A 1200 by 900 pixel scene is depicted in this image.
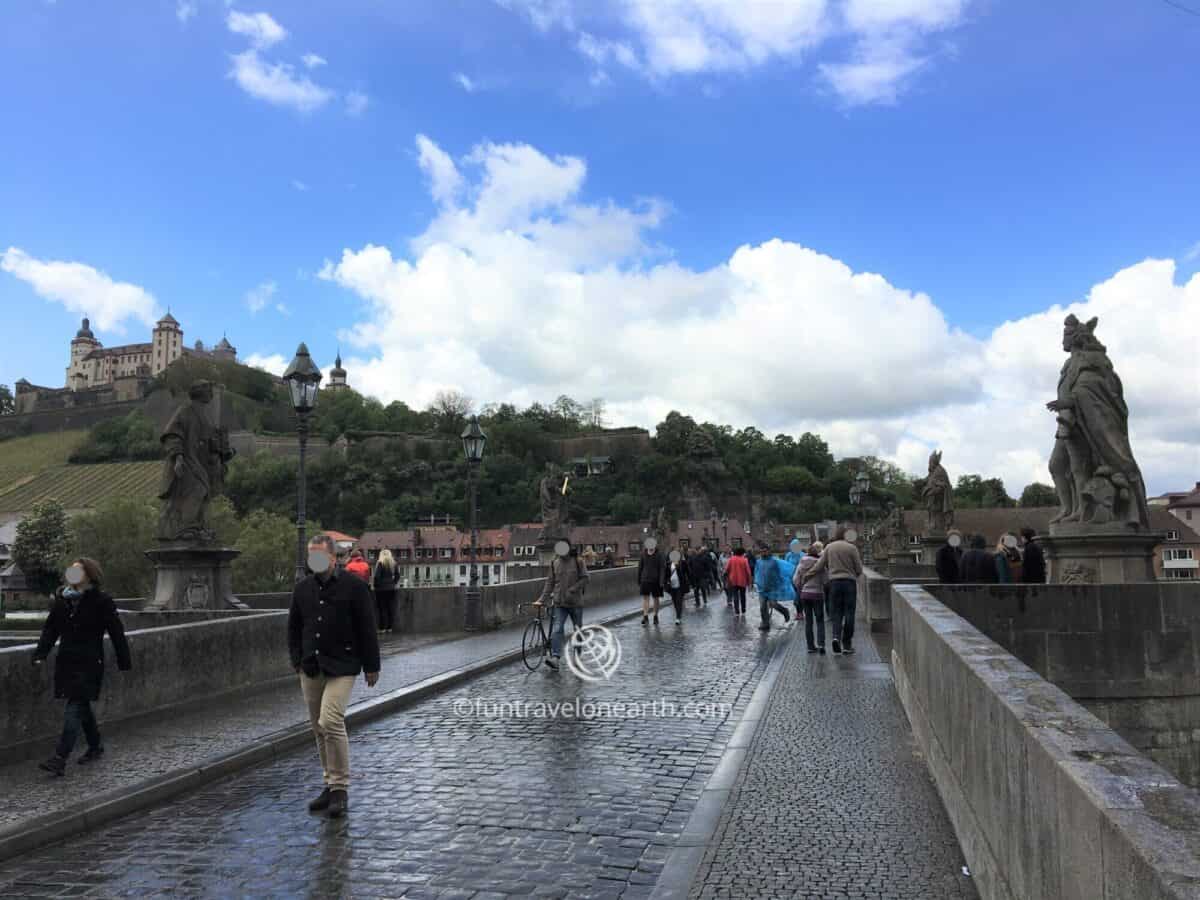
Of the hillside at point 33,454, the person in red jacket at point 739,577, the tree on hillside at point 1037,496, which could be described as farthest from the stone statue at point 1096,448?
the hillside at point 33,454

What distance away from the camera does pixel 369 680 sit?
21.0 feet

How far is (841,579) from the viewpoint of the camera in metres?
13.1

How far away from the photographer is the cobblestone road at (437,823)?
482 cm

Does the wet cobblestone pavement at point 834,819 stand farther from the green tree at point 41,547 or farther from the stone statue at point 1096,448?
the green tree at point 41,547

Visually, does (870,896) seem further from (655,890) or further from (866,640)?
(866,640)

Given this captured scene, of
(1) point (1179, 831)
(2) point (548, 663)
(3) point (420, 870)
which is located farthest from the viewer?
(2) point (548, 663)

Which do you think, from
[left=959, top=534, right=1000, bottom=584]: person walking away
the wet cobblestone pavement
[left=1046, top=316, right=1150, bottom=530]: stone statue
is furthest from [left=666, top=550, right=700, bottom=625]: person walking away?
the wet cobblestone pavement

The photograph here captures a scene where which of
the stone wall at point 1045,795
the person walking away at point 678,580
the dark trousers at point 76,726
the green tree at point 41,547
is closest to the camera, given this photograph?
the stone wall at point 1045,795

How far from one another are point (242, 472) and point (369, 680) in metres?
127

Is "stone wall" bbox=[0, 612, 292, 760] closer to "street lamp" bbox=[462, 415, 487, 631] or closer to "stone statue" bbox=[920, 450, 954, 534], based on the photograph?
"street lamp" bbox=[462, 415, 487, 631]

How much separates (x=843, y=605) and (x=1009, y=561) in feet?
8.67

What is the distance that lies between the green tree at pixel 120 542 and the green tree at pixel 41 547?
19.1 meters

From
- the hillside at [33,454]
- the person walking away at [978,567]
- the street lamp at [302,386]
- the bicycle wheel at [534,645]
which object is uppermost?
the hillside at [33,454]

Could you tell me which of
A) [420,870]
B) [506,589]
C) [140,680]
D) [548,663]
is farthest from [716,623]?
[420,870]
